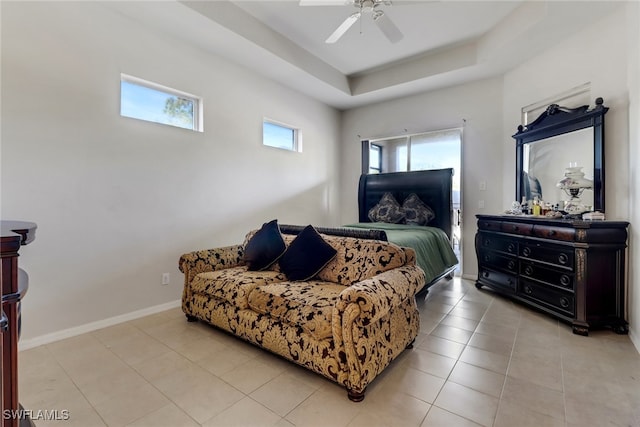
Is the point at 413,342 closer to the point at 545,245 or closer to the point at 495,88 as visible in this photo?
the point at 545,245

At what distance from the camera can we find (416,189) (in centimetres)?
456

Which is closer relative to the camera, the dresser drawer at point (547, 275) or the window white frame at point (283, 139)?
the dresser drawer at point (547, 275)

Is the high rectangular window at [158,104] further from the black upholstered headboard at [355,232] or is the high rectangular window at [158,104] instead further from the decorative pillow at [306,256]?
the decorative pillow at [306,256]

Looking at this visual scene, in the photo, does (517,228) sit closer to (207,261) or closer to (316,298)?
(316,298)

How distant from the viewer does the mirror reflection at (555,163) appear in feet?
9.51

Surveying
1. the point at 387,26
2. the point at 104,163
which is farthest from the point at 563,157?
the point at 104,163

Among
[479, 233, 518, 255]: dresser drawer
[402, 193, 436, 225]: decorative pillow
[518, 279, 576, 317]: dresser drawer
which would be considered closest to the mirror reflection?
[479, 233, 518, 255]: dresser drawer

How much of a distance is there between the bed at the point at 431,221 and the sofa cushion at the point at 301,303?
110 centimetres

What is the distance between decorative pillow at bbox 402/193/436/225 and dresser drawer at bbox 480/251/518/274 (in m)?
0.92

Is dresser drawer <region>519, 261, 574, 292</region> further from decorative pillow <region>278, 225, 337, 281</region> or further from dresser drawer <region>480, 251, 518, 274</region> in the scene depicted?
decorative pillow <region>278, 225, 337, 281</region>

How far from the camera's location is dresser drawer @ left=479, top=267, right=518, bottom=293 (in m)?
3.20

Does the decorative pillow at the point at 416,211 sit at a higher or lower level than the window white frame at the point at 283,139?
lower

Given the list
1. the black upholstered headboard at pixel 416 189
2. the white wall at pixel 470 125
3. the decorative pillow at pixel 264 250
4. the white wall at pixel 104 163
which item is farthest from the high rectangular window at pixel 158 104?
the white wall at pixel 470 125

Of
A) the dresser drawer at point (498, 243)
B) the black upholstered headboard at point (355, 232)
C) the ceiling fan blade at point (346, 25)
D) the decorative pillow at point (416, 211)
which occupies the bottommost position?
the dresser drawer at point (498, 243)
